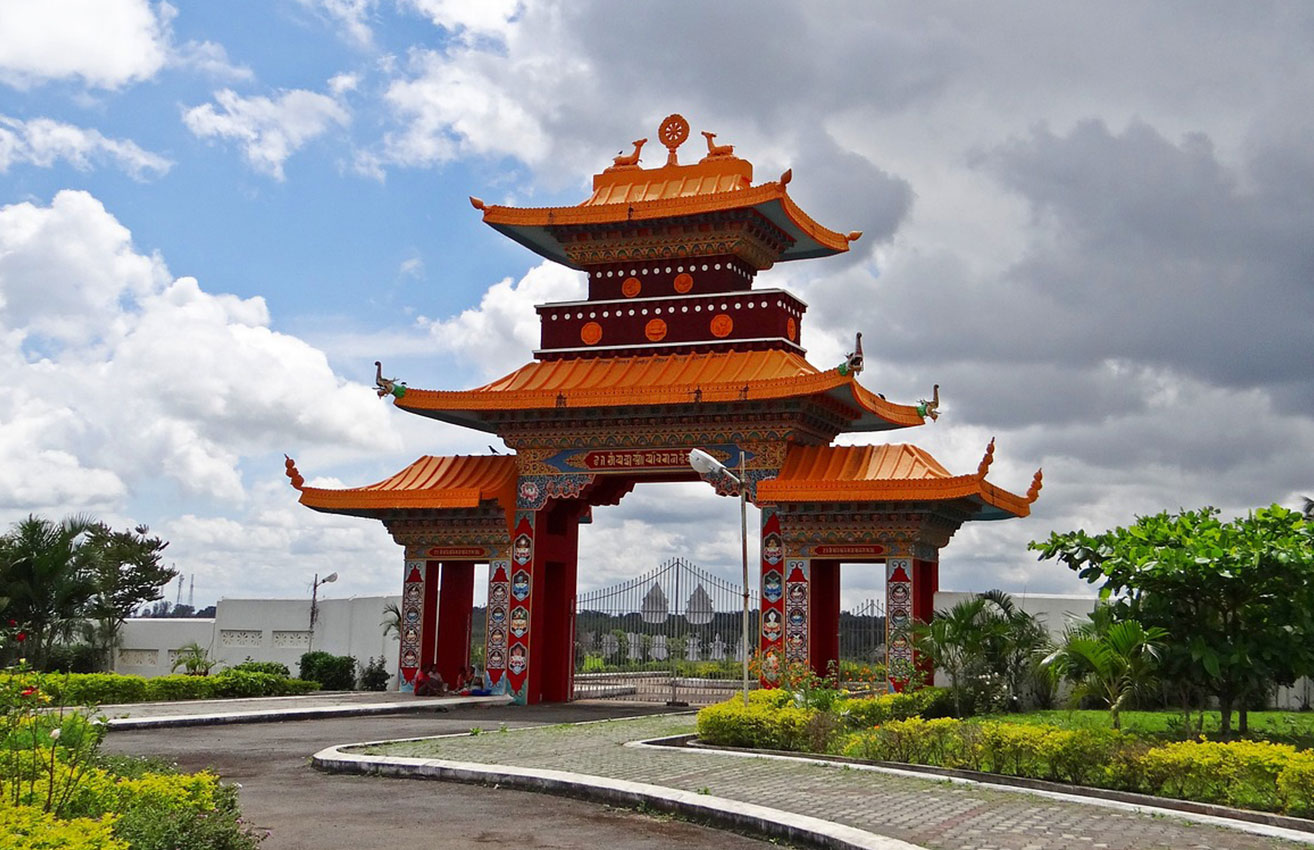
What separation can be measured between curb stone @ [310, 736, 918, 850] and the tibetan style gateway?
9.90 meters

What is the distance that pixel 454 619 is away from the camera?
1072 inches

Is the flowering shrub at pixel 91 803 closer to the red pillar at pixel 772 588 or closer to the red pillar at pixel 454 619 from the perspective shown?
the red pillar at pixel 772 588

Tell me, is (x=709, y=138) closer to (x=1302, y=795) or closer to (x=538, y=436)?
(x=538, y=436)

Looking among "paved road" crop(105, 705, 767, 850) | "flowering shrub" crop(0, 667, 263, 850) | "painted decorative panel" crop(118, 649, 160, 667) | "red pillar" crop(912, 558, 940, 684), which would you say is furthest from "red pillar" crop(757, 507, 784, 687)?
"painted decorative panel" crop(118, 649, 160, 667)

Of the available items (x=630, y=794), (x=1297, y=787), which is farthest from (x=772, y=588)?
(x=1297, y=787)

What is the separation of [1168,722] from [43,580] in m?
21.6

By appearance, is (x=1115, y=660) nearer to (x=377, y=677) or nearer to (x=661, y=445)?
(x=661, y=445)

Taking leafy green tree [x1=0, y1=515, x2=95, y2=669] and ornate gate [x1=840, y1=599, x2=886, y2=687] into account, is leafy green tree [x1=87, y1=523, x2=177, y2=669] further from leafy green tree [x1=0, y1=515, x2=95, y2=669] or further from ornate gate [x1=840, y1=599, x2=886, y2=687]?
ornate gate [x1=840, y1=599, x2=886, y2=687]

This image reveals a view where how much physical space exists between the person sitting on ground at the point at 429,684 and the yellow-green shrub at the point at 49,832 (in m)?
18.5

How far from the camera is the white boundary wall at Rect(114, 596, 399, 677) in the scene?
28469 mm

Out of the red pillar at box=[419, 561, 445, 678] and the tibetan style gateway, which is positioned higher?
the tibetan style gateway


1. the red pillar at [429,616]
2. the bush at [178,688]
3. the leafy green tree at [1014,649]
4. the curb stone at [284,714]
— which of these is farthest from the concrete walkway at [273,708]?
the leafy green tree at [1014,649]

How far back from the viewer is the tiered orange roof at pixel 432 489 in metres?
25.6

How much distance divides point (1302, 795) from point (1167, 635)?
4.69 metres
